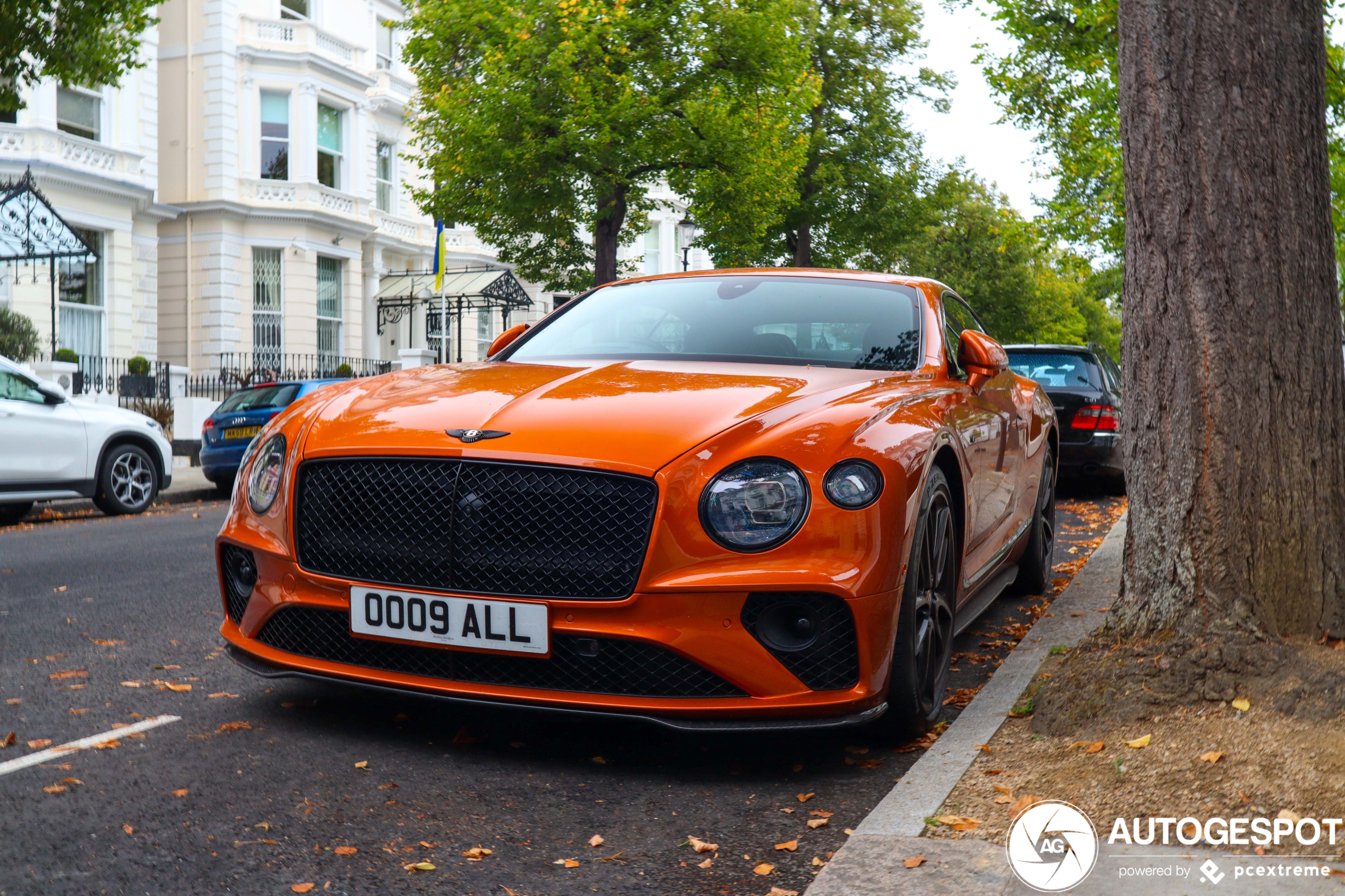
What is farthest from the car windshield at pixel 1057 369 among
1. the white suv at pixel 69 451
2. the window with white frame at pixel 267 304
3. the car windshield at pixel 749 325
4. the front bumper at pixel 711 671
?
the window with white frame at pixel 267 304

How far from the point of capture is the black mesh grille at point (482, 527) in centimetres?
350

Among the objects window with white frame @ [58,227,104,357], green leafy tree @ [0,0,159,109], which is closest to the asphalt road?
green leafy tree @ [0,0,159,109]

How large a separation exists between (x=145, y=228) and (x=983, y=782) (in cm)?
2669

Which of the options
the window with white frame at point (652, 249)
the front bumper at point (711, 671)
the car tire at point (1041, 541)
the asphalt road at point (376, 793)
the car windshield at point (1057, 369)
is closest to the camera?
the asphalt road at point (376, 793)

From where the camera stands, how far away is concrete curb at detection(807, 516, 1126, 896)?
286cm

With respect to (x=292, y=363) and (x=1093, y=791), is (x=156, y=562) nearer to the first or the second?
(x=1093, y=791)

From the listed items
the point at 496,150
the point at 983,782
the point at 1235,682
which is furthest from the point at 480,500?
the point at 496,150

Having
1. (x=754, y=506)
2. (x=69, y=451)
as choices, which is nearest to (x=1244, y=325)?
(x=754, y=506)

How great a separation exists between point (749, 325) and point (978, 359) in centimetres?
91

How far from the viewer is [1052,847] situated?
9.75ft

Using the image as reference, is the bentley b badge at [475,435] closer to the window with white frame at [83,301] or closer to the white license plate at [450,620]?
the white license plate at [450,620]

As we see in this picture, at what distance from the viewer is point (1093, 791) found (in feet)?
10.7

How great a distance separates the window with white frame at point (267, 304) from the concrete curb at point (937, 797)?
2627 cm

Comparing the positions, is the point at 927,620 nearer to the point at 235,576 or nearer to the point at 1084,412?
the point at 235,576
